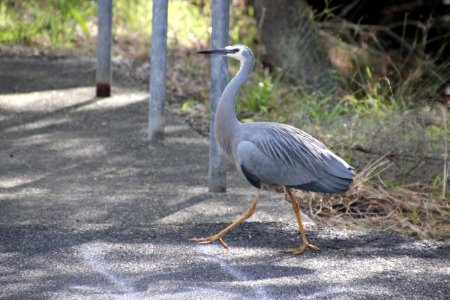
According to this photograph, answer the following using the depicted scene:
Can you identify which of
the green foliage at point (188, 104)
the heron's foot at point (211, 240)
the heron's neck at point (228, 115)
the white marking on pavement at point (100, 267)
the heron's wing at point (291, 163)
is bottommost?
the white marking on pavement at point (100, 267)

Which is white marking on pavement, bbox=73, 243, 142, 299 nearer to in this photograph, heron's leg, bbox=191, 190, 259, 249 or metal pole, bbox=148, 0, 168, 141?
heron's leg, bbox=191, 190, 259, 249

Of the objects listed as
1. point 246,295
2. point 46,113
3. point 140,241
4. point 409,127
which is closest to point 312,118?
point 409,127

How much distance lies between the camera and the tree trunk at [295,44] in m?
9.62

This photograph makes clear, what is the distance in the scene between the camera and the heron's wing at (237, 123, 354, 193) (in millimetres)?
5359

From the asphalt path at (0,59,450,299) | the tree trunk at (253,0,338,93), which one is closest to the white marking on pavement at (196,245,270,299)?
the asphalt path at (0,59,450,299)

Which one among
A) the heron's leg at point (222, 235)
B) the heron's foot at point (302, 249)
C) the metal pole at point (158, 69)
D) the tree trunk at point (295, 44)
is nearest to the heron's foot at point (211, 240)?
the heron's leg at point (222, 235)

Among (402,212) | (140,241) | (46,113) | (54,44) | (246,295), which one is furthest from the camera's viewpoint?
(54,44)

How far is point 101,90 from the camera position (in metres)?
8.92

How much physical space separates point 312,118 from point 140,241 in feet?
10.9

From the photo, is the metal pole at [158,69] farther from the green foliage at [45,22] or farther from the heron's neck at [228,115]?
the green foliage at [45,22]

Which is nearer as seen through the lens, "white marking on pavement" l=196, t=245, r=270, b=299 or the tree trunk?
"white marking on pavement" l=196, t=245, r=270, b=299

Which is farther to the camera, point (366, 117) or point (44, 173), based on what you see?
point (366, 117)

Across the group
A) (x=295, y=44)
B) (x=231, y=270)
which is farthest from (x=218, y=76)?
(x=295, y=44)

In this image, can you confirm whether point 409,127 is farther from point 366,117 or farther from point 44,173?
point 44,173
